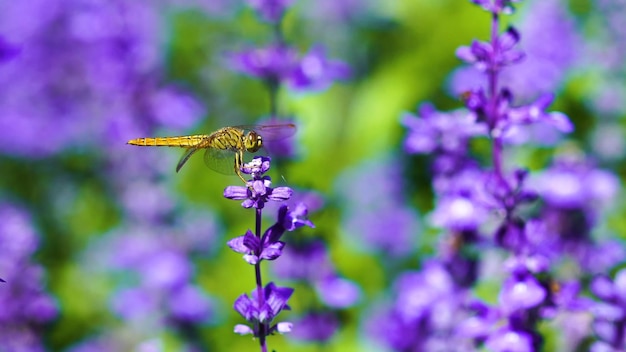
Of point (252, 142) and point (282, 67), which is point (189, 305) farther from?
point (252, 142)

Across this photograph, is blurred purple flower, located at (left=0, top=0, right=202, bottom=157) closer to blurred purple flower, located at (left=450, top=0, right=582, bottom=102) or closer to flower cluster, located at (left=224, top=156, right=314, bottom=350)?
blurred purple flower, located at (left=450, top=0, right=582, bottom=102)

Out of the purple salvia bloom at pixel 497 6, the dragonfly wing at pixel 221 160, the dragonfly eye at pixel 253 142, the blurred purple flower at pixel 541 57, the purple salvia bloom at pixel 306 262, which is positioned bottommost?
the purple salvia bloom at pixel 306 262

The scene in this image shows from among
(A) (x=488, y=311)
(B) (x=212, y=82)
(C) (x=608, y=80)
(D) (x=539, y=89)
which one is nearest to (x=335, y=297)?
(A) (x=488, y=311)

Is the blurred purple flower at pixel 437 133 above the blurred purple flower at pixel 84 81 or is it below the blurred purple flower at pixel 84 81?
below

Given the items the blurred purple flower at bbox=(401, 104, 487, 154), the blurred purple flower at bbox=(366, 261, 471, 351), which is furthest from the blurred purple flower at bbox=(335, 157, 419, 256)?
the blurred purple flower at bbox=(401, 104, 487, 154)

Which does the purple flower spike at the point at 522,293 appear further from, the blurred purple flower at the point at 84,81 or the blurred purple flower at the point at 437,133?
the blurred purple flower at the point at 84,81

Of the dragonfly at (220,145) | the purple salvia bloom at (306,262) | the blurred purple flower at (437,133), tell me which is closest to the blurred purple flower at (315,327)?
the purple salvia bloom at (306,262)
